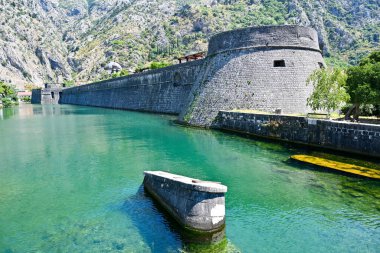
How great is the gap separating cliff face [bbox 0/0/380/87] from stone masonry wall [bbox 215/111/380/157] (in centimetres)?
7551

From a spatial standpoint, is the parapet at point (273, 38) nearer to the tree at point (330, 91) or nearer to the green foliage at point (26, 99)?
the tree at point (330, 91)

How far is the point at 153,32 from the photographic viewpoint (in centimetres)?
13425

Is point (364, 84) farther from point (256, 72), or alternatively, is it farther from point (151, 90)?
point (151, 90)

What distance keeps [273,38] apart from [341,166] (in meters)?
15.9

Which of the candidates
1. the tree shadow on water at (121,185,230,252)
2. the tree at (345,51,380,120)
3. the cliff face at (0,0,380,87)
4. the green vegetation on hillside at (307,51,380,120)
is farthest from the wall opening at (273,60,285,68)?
the cliff face at (0,0,380,87)

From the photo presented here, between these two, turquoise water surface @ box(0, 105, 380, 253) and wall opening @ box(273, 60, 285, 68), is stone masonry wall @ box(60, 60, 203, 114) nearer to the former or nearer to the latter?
wall opening @ box(273, 60, 285, 68)

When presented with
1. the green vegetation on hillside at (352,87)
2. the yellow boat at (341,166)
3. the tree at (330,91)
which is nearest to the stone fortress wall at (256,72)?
the tree at (330,91)

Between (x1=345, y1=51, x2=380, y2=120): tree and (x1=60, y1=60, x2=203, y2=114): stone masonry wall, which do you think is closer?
(x1=345, y1=51, x2=380, y2=120): tree

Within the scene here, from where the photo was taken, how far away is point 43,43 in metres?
142

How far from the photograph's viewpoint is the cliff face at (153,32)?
10606cm

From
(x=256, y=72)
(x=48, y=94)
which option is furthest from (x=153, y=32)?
(x=256, y=72)

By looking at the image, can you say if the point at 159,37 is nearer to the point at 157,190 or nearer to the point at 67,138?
the point at 67,138

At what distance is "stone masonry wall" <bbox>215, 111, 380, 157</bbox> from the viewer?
634 inches

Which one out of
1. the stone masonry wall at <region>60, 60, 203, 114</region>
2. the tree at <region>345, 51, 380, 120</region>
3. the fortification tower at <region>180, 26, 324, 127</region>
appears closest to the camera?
the tree at <region>345, 51, 380, 120</region>
